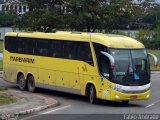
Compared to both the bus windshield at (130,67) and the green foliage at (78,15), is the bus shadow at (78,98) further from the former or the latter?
the green foliage at (78,15)

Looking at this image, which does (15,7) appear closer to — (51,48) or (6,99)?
(51,48)

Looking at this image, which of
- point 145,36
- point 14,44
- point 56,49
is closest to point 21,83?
point 14,44

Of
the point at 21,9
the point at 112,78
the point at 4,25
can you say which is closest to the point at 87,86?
the point at 112,78

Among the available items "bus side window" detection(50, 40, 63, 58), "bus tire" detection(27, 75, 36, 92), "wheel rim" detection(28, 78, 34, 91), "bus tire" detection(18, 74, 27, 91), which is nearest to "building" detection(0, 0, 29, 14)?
"bus tire" detection(18, 74, 27, 91)

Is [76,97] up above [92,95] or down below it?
below

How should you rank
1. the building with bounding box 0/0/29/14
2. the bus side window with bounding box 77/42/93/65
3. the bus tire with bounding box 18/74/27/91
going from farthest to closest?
1. the building with bounding box 0/0/29/14
2. the bus tire with bounding box 18/74/27/91
3. the bus side window with bounding box 77/42/93/65

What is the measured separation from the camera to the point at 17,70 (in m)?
27.6

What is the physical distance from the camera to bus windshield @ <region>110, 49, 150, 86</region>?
21297mm

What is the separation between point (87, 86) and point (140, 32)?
9017cm

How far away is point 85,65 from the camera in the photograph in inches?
893

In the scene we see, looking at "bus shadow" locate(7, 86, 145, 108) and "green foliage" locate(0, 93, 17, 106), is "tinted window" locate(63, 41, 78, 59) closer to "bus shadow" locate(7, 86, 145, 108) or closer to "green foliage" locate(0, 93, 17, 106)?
"bus shadow" locate(7, 86, 145, 108)

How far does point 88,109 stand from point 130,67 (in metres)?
2.75

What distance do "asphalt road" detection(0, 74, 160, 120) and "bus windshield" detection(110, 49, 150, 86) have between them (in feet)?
3.46

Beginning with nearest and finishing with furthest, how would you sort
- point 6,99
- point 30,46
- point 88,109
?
1. point 88,109
2. point 6,99
3. point 30,46
